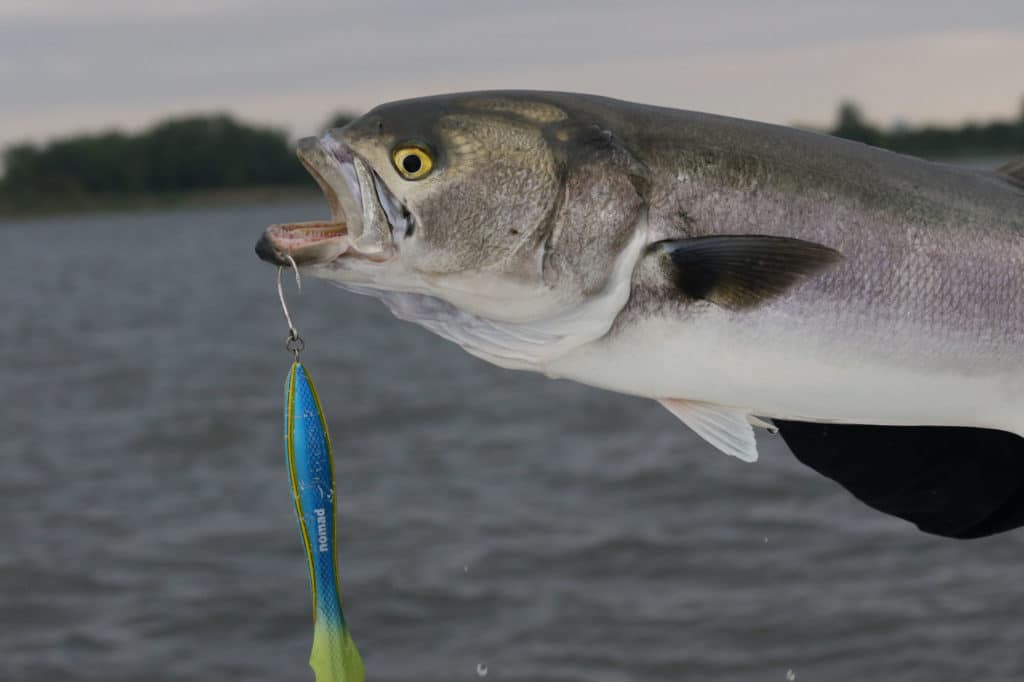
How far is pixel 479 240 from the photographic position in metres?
3.07

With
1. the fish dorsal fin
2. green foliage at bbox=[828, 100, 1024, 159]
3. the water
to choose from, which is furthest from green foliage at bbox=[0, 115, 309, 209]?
the fish dorsal fin

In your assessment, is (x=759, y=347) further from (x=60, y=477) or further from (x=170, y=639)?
(x=60, y=477)

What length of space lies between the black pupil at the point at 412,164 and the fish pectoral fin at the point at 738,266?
54 centimetres

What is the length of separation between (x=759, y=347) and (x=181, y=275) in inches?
1987

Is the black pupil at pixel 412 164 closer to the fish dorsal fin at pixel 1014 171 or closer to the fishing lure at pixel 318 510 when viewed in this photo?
the fishing lure at pixel 318 510

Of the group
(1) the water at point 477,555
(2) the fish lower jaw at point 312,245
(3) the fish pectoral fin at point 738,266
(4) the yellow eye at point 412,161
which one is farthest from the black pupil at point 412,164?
(1) the water at point 477,555

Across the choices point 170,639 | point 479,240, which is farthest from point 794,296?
point 170,639

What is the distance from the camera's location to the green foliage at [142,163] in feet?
329

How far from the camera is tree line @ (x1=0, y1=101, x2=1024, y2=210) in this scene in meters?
99.3

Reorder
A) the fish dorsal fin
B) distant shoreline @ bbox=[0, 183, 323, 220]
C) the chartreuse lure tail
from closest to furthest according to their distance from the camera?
the chartreuse lure tail < the fish dorsal fin < distant shoreline @ bbox=[0, 183, 323, 220]

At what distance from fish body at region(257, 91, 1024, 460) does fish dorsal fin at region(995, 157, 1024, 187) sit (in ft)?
0.74

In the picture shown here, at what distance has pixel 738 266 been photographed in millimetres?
3016

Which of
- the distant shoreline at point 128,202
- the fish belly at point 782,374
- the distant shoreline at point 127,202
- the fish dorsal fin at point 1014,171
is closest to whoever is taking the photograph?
the fish belly at point 782,374

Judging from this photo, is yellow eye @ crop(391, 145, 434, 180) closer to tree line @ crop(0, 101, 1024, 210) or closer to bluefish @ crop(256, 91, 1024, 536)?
bluefish @ crop(256, 91, 1024, 536)
